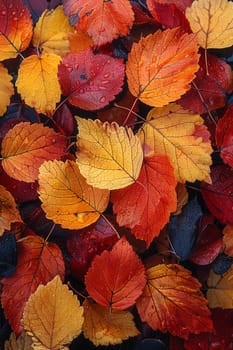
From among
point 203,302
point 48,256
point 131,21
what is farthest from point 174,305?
point 131,21

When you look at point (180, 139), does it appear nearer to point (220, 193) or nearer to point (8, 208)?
point (220, 193)

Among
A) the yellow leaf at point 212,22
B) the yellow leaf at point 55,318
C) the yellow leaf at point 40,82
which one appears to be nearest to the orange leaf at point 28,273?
the yellow leaf at point 55,318

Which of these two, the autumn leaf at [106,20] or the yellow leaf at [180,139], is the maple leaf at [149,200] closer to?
the yellow leaf at [180,139]

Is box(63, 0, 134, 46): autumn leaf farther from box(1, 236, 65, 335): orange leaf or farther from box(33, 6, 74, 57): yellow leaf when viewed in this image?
box(1, 236, 65, 335): orange leaf

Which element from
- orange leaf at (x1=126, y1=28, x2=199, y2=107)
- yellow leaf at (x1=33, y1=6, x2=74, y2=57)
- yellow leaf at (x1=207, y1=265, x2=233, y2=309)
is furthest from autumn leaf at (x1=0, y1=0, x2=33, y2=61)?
yellow leaf at (x1=207, y1=265, x2=233, y2=309)

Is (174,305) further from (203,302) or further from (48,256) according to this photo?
(48,256)

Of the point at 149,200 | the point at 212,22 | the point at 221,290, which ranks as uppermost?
the point at 212,22

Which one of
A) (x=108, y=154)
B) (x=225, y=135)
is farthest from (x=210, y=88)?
(x=108, y=154)
